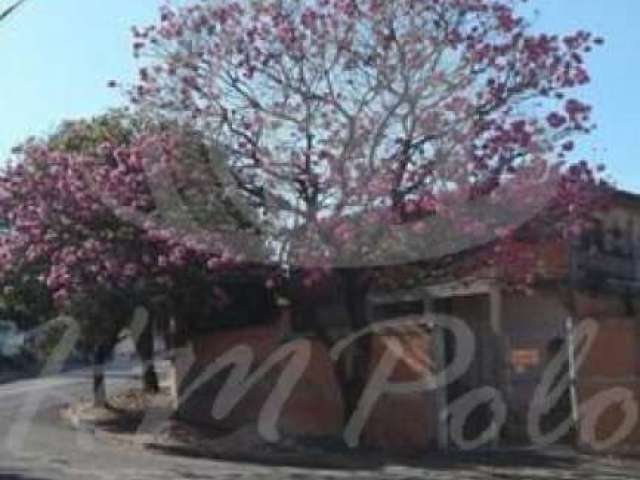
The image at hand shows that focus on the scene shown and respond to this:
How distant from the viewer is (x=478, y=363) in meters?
24.3

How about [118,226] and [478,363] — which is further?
[118,226]

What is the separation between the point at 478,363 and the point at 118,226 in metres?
7.02

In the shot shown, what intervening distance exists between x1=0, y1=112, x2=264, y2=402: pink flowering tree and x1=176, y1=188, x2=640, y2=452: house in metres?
2.27

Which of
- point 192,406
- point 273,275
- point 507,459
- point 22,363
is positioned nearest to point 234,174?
point 273,275

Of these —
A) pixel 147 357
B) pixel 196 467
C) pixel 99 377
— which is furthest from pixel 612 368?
pixel 99 377

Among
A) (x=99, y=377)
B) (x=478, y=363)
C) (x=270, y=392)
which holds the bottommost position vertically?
(x=270, y=392)

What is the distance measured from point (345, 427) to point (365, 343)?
1.78 meters

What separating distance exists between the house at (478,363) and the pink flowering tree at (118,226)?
2270 mm

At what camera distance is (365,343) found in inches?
939

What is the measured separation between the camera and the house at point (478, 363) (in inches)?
866

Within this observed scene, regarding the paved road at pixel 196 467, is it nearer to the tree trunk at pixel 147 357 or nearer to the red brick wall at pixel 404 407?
the red brick wall at pixel 404 407

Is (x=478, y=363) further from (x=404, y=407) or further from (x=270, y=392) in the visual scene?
(x=270, y=392)

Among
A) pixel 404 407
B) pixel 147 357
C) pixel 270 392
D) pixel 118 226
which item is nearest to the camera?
pixel 404 407

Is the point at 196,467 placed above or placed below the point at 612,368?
below
